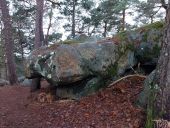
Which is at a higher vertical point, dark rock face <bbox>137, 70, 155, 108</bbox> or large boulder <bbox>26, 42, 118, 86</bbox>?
large boulder <bbox>26, 42, 118, 86</bbox>

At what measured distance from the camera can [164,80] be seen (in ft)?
19.2

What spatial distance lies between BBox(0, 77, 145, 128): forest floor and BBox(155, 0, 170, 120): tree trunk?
0.50 metres

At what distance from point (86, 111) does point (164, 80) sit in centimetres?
197

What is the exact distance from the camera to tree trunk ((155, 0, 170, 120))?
19.0ft

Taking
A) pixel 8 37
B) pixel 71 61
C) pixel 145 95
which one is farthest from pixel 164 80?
pixel 8 37

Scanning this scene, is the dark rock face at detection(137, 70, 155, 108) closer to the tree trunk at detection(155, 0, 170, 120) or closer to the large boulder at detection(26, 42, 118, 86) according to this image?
the tree trunk at detection(155, 0, 170, 120)

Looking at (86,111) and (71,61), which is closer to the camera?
(86,111)

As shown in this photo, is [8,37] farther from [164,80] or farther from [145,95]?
[164,80]

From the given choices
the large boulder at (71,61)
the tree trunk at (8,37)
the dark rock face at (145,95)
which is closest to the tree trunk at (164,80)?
the dark rock face at (145,95)

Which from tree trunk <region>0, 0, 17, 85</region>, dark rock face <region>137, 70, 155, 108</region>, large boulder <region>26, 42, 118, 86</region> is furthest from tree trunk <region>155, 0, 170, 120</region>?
tree trunk <region>0, 0, 17, 85</region>

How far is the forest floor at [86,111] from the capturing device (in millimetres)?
6262

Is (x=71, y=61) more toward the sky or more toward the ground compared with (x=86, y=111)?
more toward the sky

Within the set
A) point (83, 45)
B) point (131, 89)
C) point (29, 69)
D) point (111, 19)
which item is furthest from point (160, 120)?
point (111, 19)

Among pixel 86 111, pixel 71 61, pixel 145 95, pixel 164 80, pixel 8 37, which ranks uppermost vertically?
pixel 8 37
